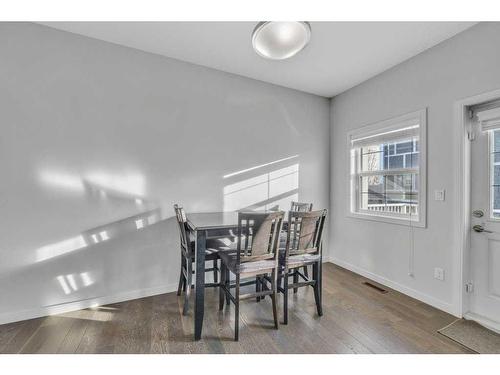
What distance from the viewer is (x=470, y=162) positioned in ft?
7.61

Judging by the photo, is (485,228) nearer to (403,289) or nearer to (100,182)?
(403,289)

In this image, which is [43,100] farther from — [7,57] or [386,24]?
[386,24]

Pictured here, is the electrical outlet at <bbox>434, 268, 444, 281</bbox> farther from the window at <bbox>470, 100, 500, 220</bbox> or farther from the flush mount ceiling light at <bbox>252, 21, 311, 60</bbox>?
the flush mount ceiling light at <bbox>252, 21, 311, 60</bbox>

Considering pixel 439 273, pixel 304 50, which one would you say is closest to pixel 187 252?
pixel 304 50

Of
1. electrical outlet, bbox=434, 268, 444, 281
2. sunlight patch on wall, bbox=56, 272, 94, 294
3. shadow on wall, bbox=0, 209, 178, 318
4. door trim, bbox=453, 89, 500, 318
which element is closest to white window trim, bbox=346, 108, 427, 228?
door trim, bbox=453, 89, 500, 318

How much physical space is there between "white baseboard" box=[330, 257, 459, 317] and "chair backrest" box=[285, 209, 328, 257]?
→ 1.30 meters

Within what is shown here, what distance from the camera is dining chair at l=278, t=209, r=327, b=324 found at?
219 cm

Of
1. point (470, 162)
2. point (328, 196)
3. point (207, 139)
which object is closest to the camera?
point (470, 162)

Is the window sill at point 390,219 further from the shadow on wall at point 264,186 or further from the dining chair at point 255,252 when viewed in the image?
the dining chair at point 255,252

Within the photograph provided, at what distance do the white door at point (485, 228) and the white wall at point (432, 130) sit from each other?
0.15m

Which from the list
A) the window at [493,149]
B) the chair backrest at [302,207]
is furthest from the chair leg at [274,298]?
the window at [493,149]

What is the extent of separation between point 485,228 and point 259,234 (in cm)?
209
